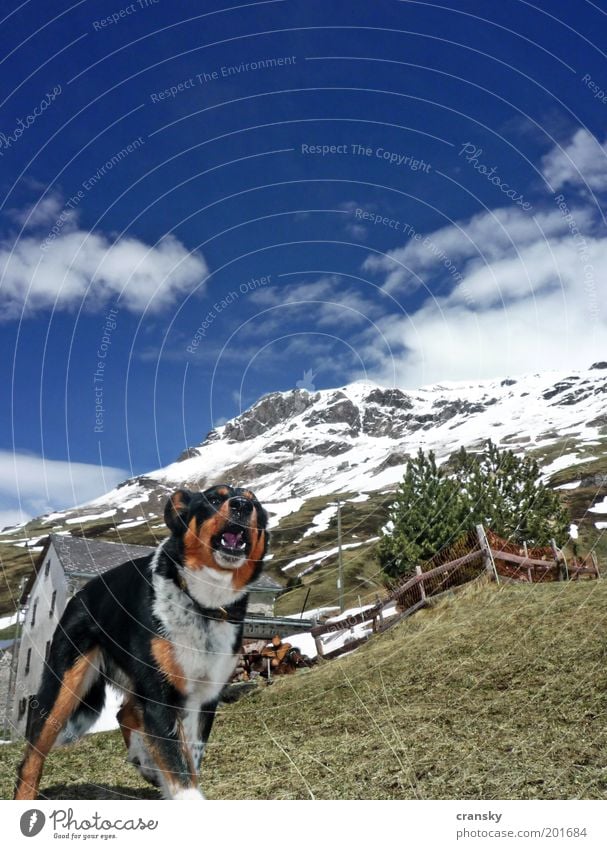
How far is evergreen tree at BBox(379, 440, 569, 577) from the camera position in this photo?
6574mm

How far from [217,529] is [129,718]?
1667mm

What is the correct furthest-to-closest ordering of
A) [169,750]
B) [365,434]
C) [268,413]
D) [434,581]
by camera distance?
[434,581] → [365,434] → [268,413] → [169,750]

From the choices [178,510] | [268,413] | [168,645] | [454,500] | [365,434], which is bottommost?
[168,645]

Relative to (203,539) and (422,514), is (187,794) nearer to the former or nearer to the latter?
(203,539)

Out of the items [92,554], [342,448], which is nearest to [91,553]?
[92,554]

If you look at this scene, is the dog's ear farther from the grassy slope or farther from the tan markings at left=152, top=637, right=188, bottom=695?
the grassy slope

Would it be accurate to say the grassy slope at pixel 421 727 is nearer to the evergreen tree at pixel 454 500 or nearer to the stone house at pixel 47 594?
the stone house at pixel 47 594

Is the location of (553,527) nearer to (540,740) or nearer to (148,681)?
(540,740)

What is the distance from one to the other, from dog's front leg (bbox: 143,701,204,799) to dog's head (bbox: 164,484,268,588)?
3.49 feet

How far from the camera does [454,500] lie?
6.67 metres

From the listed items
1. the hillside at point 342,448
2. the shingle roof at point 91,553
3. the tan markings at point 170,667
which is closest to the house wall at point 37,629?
the shingle roof at point 91,553

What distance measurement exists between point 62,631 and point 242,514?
5.99ft
